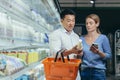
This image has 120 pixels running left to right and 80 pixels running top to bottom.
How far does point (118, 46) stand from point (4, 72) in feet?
33.4

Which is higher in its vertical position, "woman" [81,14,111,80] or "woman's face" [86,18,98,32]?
"woman's face" [86,18,98,32]

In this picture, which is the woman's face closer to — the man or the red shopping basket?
Result: the man

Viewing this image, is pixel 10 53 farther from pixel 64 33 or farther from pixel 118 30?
pixel 118 30

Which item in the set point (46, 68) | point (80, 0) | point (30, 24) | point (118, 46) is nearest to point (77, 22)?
point (80, 0)

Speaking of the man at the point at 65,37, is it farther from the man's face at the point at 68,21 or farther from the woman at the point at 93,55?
the woman at the point at 93,55

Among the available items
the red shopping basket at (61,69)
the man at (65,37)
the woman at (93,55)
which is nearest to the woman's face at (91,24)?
the woman at (93,55)

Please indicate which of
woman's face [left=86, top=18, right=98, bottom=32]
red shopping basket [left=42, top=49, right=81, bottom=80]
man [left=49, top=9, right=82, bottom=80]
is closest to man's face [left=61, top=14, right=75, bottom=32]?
man [left=49, top=9, right=82, bottom=80]

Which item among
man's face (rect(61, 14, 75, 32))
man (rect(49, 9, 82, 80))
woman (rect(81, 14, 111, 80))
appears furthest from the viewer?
woman (rect(81, 14, 111, 80))

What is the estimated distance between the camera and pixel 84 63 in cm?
340

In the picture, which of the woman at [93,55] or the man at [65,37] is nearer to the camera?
the man at [65,37]

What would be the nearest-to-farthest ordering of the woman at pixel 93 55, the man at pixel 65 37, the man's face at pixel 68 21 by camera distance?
the man at pixel 65 37
the man's face at pixel 68 21
the woman at pixel 93 55

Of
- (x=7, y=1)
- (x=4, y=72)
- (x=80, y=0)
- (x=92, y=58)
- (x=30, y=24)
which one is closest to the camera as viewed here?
(x=4, y=72)

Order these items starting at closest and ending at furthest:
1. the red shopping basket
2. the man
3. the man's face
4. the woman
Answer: the red shopping basket
the man
the man's face
the woman

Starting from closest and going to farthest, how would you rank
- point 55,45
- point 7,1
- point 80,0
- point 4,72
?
point 4,72 < point 7,1 < point 55,45 < point 80,0
